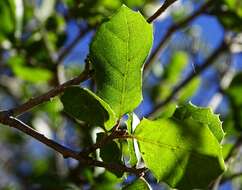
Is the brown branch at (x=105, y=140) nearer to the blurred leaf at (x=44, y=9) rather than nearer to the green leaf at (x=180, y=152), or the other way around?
the green leaf at (x=180, y=152)

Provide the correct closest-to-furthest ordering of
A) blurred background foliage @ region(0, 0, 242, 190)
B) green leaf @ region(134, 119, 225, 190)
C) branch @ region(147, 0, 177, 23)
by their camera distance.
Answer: green leaf @ region(134, 119, 225, 190)
branch @ region(147, 0, 177, 23)
blurred background foliage @ region(0, 0, 242, 190)

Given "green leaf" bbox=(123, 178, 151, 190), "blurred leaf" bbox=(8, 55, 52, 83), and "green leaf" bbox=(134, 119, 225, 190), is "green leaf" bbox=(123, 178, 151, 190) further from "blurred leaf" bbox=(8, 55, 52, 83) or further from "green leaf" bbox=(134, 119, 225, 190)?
"blurred leaf" bbox=(8, 55, 52, 83)

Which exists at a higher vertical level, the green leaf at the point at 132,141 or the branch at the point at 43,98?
the branch at the point at 43,98

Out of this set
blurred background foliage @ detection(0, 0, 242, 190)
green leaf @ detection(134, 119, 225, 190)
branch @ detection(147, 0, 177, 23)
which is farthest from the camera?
blurred background foliage @ detection(0, 0, 242, 190)

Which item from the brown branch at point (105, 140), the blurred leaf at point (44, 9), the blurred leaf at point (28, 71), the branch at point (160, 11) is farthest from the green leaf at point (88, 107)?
the blurred leaf at point (44, 9)

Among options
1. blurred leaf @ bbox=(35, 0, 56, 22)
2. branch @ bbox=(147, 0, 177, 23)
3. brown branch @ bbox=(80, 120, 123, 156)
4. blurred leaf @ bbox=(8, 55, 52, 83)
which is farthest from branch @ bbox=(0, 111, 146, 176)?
blurred leaf @ bbox=(35, 0, 56, 22)

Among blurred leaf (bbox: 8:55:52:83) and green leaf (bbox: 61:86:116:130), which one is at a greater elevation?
green leaf (bbox: 61:86:116:130)

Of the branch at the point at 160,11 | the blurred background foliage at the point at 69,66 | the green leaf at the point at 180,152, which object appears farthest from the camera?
the blurred background foliage at the point at 69,66
